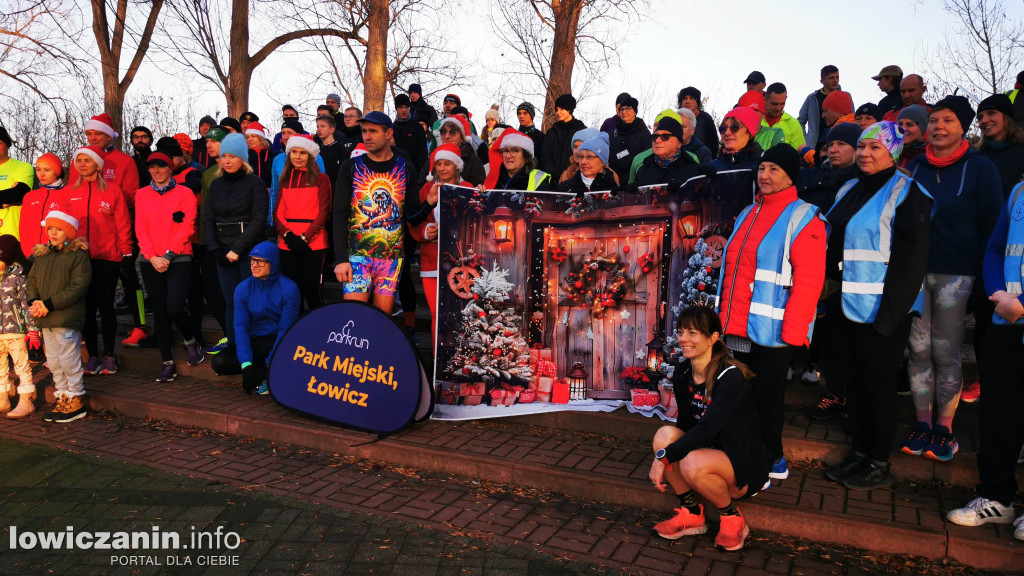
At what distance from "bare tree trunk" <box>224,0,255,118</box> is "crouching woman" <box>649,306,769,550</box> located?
1356cm

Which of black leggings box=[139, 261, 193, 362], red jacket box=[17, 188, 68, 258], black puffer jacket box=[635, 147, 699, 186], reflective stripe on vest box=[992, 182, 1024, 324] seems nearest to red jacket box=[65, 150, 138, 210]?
red jacket box=[17, 188, 68, 258]

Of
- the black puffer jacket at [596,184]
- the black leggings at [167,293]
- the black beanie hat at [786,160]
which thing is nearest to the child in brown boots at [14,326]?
the black leggings at [167,293]

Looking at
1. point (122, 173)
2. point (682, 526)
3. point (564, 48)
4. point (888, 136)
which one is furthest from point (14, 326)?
point (564, 48)

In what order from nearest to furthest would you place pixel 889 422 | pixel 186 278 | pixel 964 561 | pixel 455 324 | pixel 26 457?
pixel 964 561, pixel 889 422, pixel 26 457, pixel 455 324, pixel 186 278

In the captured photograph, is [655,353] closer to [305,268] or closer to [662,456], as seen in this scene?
[662,456]

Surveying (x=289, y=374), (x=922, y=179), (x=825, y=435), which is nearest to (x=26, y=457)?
(x=289, y=374)

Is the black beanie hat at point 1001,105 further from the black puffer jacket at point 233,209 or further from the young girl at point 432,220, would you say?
→ the black puffer jacket at point 233,209

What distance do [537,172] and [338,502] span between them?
3.09m

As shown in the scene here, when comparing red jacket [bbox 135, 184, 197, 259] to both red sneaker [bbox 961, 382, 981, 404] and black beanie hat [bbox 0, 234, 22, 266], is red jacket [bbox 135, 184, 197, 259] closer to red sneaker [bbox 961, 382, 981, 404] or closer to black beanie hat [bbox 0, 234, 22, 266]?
black beanie hat [bbox 0, 234, 22, 266]

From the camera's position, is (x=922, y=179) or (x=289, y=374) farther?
(x=289, y=374)

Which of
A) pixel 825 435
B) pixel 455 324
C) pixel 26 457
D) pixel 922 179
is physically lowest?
pixel 26 457

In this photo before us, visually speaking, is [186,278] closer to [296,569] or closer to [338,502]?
[338,502]

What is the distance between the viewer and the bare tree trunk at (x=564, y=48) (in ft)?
45.5

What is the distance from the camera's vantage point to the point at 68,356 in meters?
6.15
